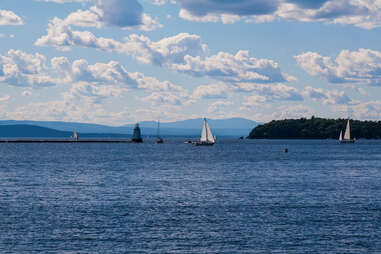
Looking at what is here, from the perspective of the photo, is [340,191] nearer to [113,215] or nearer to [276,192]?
[276,192]

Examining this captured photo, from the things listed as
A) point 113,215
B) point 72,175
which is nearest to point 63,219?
point 113,215

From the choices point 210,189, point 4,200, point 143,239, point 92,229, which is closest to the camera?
point 143,239

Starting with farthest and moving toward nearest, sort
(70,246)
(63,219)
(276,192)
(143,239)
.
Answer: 1. (276,192)
2. (63,219)
3. (143,239)
4. (70,246)

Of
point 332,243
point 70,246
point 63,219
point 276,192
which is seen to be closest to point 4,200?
point 63,219

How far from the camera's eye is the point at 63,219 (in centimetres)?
4881

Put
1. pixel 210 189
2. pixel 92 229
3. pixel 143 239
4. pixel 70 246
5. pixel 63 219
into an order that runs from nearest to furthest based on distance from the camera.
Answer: pixel 70 246
pixel 143 239
pixel 92 229
pixel 63 219
pixel 210 189

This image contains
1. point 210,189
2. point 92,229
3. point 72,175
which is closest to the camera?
point 92,229

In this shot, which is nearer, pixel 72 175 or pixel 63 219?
pixel 63 219

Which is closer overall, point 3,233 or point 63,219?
point 3,233

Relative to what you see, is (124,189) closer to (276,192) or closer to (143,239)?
(276,192)

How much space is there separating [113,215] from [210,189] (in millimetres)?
26241

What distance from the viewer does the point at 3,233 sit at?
139 feet

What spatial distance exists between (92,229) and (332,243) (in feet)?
59.0

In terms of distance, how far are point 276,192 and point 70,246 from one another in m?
37.2
